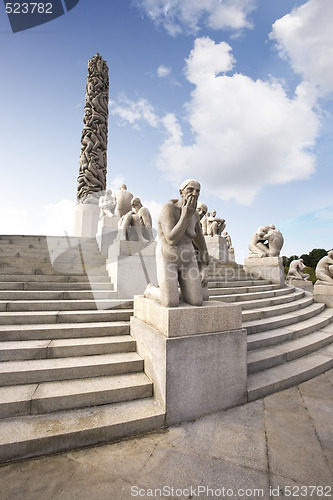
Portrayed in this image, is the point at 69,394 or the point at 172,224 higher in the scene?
the point at 172,224

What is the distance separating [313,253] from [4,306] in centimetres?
4523

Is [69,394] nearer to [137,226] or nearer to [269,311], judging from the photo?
[137,226]

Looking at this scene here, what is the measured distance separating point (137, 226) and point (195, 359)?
407 centimetres

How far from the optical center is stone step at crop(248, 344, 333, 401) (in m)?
3.29

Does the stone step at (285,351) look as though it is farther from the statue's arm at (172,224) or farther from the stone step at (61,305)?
the stone step at (61,305)

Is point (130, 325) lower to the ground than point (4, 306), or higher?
lower

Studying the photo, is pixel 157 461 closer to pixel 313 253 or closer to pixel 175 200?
pixel 175 200

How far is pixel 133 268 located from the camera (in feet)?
17.4

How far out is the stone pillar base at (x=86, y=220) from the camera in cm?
1570

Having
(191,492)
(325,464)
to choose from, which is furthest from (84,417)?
(325,464)

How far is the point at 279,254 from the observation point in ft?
31.1

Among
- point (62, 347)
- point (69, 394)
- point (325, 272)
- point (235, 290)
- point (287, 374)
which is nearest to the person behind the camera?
point (69, 394)

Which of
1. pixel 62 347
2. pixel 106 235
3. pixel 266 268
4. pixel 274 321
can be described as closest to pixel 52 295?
pixel 62 347

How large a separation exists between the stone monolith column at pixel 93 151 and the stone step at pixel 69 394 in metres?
13.6
